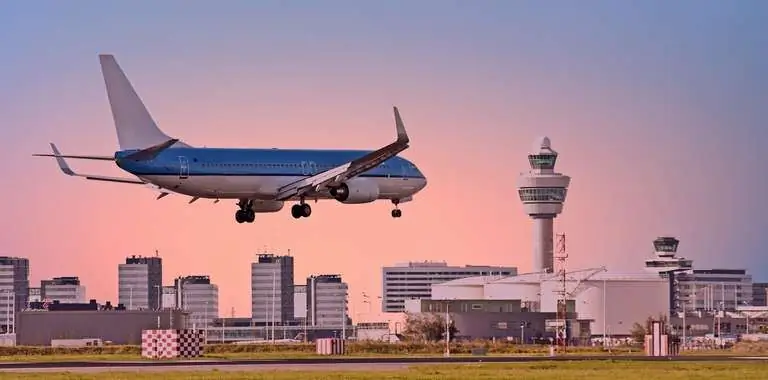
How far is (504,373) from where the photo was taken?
86.2 m

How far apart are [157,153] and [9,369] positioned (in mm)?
29343

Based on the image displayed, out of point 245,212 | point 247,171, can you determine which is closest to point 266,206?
point 245,212

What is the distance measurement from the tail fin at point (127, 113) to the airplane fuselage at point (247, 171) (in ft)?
8.62

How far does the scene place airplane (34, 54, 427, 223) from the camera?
124 metres

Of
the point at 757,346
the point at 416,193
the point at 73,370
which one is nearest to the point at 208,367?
the point at 73,370

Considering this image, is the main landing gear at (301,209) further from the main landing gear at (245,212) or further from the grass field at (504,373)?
the grass field at (504,373)

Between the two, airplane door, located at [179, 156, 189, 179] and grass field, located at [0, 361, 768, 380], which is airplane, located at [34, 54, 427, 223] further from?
grass field, located at [0, 361, 768, 380]

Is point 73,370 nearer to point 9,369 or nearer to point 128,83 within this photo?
point 9,369

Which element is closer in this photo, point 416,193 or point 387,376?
point 387,376

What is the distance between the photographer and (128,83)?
12950 centimetres

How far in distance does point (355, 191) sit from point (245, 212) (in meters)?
9.13

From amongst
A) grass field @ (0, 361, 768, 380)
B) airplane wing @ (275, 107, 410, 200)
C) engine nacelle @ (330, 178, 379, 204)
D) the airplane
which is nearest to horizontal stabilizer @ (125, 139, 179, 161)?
the airplane

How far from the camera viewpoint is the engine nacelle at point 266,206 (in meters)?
133

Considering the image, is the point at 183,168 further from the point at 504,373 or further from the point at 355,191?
the point at 504,373
